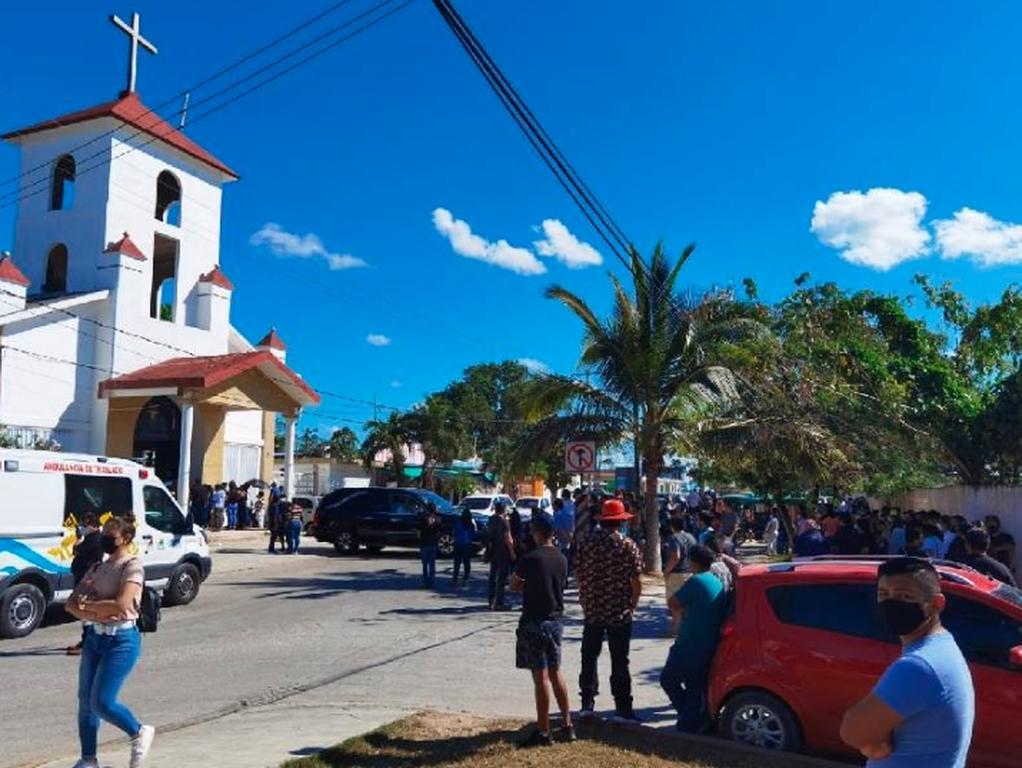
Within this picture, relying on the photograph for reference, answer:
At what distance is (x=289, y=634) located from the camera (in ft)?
39.7

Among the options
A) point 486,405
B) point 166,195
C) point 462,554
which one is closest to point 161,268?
point 166,195

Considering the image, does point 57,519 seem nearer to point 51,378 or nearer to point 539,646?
point 539,646

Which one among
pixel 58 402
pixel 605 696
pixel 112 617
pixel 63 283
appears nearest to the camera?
pixel 112 617

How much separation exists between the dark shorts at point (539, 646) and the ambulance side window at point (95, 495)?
7592mm

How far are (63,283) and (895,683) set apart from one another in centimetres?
3124

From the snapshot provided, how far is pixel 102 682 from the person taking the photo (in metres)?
5.80

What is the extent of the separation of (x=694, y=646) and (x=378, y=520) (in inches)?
668

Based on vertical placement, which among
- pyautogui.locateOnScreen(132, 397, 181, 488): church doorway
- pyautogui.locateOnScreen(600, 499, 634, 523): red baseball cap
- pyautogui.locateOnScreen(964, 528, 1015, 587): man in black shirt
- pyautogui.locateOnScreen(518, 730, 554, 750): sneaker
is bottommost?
pyautogui.locateOnScreen(518, 730, 554, 750): sneaker

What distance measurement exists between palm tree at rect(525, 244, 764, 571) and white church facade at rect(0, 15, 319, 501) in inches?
434

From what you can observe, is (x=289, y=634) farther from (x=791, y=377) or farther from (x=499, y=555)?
(x=791, y=377)

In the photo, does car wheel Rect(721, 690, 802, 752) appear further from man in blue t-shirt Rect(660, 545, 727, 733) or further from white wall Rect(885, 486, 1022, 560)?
white wall Rect(885, 486, 1022, 560)

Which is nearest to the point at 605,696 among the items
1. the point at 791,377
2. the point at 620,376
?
the point at 620,376

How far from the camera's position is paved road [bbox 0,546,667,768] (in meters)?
8.02

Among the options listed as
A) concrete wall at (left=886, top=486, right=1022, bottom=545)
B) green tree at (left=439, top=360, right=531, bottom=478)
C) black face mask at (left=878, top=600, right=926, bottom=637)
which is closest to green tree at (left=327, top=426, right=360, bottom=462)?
green tree at (left=439, top=360, right=531, bottom=478)
